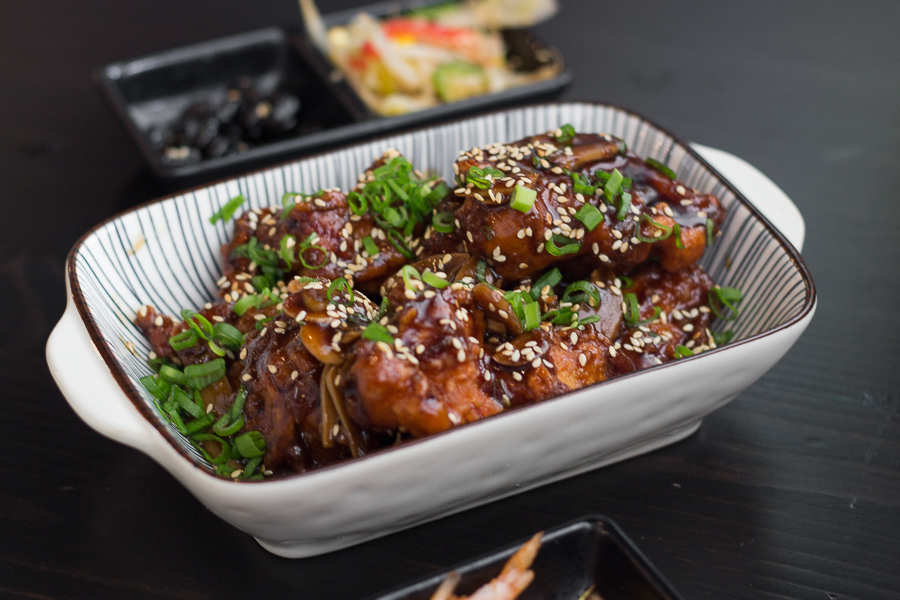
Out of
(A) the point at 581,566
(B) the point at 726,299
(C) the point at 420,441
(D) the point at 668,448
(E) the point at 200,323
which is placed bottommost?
(D) the point at 668,448

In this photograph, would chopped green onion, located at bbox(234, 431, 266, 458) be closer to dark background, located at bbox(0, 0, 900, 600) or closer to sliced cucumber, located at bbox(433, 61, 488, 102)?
dark background, located at bbox(0, 0, 900, 600)

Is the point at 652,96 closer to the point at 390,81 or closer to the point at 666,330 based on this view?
the point at 390,81

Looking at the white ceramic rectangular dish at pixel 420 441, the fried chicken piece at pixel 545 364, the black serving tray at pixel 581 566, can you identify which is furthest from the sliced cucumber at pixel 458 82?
the black serving tray at pixel 581 566

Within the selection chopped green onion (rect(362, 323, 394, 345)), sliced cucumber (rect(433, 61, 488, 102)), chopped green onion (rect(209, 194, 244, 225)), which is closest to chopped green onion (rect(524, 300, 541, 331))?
chopped green onion (rect(362, 323, 394, 345))

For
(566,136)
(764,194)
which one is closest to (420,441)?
(566,136)

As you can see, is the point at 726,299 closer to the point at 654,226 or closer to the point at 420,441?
the point at 654,226

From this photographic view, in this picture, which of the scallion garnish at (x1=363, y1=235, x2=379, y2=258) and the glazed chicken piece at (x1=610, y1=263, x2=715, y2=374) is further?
the scallion garnish at (x1=363, y1=235, x2=379, y2=258)

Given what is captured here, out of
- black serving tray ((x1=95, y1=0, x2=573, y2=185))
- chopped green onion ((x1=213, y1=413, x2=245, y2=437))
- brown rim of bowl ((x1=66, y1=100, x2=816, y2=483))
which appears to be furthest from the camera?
black serving tray ((x1=95, y1=0, x2=573, y2=185))
